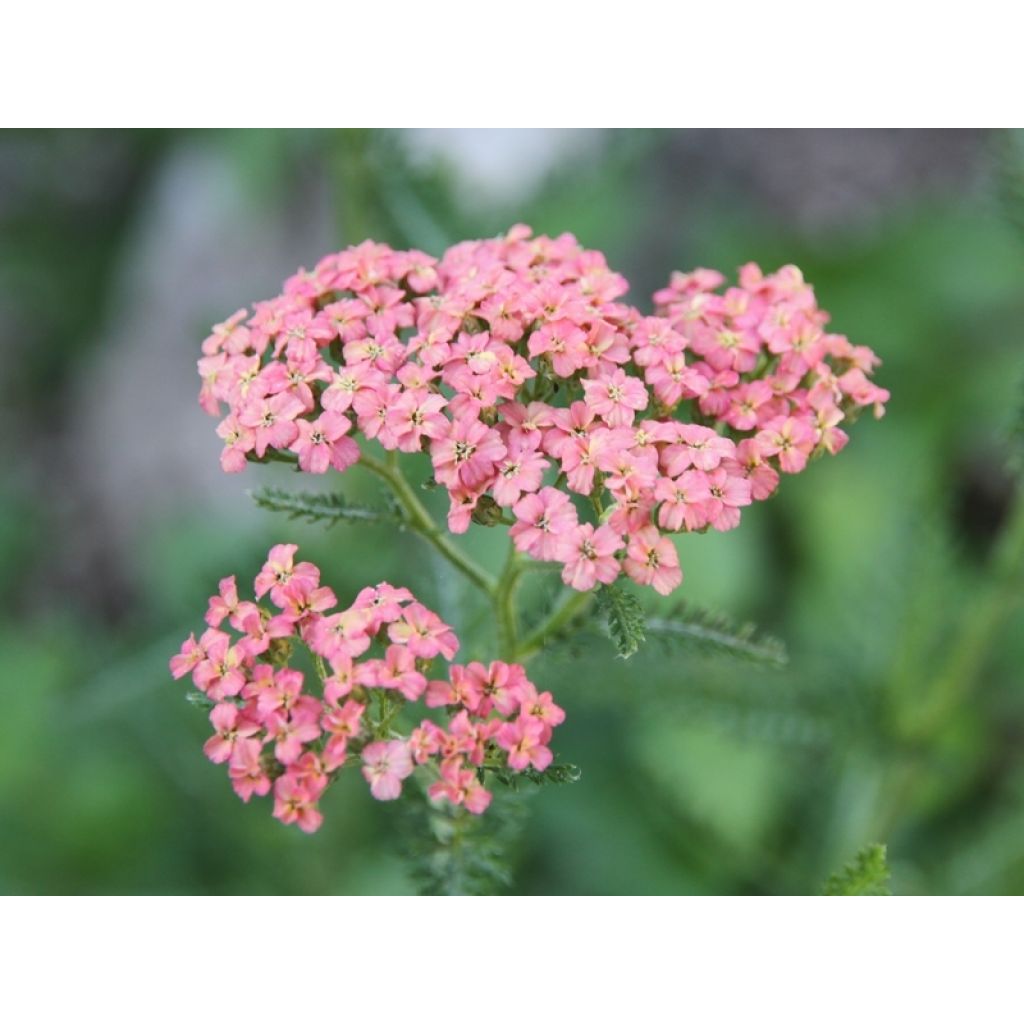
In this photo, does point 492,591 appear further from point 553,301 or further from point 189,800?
point 189,800

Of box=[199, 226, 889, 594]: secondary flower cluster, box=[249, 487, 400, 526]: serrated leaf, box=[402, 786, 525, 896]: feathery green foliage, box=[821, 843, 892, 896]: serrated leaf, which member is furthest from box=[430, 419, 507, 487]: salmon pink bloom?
box=[821, 843, 892, 896]: serrated leaf

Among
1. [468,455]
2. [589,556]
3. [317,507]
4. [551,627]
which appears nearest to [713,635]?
[551,627]

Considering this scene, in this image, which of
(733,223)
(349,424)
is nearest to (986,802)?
(733,223)

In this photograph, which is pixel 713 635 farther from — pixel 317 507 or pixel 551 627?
pixel 317 507

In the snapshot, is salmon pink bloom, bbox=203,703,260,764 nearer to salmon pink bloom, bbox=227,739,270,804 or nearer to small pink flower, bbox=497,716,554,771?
salmon pink bloom, bbox=227,739,270,804

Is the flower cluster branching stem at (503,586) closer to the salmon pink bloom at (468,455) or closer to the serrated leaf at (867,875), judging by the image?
the salmon pink bloom at (468,455)

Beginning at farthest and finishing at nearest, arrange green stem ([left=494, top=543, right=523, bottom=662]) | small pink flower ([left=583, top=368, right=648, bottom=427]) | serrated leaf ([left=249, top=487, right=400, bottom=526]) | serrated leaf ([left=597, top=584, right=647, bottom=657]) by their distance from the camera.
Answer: green stem ([left=494, top=543, right=523, bottom=662]), serrated leaf ([left=249, top=487, right=400, bottom=526]), small pink flower ([left=583, top=368, right=648, bottom=427]), serrated leaf ([left=597, top=584, right=647, bottom=657])

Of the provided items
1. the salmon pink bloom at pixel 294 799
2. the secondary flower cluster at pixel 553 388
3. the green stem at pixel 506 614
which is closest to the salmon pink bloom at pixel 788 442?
the secondary flower cluster at pixel 553 388
